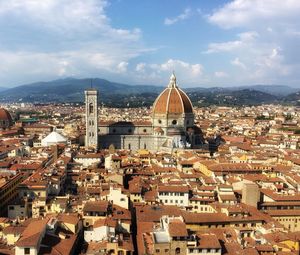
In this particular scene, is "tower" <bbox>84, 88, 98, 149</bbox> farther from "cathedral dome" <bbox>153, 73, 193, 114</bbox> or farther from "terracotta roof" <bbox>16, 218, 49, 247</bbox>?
"terracotta roof" <bbox>16, 218, 49, 247</bbox>

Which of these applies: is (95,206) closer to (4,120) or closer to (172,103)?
Result: (172,103)

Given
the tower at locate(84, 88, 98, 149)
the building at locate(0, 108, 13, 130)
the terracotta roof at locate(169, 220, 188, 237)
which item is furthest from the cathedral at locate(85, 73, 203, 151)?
the terracotta roof at locate(169, 220, 188, 237)

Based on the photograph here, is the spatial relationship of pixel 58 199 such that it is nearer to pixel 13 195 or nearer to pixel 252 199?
pixel 13 195

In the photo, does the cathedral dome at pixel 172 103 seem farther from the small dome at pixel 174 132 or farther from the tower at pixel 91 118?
the tower at pixel 91 118

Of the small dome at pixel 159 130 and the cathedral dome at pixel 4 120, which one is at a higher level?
the small dome at pixel 159 130

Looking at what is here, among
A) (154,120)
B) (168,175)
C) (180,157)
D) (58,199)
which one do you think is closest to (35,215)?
(58,199)

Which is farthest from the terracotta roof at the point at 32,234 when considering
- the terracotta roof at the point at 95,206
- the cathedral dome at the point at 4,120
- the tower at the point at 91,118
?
the cathedral dome at the point at 4,120

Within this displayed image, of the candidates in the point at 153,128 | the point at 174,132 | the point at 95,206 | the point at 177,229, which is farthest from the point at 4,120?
the point at 177,229

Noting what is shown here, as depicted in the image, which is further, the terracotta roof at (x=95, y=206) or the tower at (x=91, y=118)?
the tower at (x=91, y=118)
